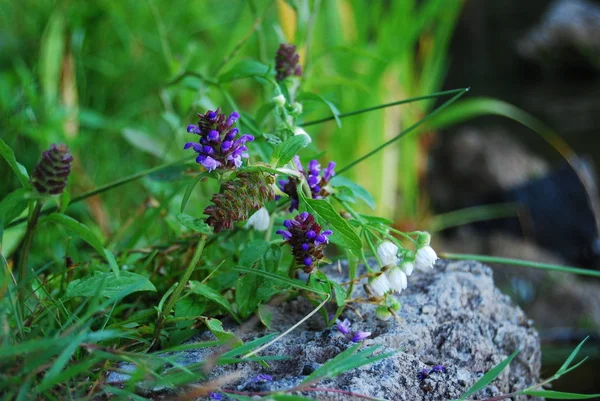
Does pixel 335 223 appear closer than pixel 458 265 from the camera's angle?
Yes

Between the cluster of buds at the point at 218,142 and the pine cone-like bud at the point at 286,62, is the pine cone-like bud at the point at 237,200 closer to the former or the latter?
the cluster of buds at the point at 218,142

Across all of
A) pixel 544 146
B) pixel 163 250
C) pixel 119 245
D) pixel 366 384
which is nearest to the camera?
pixel 366 384

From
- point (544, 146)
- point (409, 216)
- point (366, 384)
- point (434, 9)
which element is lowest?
point (366, 384)

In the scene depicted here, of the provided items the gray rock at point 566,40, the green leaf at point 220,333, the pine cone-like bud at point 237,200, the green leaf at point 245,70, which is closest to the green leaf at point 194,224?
the pine cone-like bud at point 237,200

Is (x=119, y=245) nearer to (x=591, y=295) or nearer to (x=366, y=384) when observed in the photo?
(x=366, y=384)

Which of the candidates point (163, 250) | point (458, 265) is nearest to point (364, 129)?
point (458, 265)

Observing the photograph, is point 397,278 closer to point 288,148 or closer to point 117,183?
point 288,148

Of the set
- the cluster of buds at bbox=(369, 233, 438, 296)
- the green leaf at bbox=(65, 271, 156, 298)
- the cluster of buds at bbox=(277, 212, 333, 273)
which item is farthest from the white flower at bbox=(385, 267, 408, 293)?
the green leaf at bbox=(65, 271, 156, 298)
